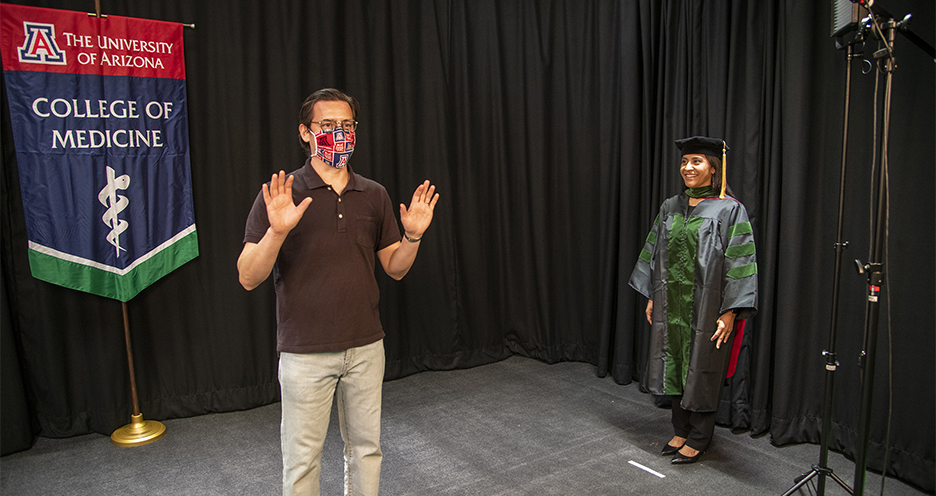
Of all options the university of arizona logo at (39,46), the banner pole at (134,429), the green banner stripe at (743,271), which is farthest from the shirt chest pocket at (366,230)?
the university of arizona logo at (39,46)

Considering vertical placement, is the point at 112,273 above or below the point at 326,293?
below

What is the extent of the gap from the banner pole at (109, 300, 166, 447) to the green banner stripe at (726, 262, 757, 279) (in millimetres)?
2980

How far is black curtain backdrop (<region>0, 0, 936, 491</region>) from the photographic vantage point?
2.86 m

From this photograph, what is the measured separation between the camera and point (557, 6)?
4523mm

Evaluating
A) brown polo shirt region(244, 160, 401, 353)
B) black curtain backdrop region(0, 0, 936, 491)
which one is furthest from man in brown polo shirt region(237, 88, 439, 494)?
black curtain backdrop region(0, 0, 936, 491)

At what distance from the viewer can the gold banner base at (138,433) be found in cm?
319

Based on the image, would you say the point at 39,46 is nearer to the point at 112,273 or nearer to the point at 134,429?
the point at 112,273

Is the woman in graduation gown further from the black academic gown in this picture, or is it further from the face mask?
the face mask

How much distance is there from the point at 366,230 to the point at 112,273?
202 cm

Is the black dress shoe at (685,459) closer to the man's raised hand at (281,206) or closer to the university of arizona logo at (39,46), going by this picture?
the man's raised hand at (281,206)

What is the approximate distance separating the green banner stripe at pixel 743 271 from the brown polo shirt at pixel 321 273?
1707mm

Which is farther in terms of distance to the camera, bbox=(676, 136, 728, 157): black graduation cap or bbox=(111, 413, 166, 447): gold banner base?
bbox=(111, 413, 166, 447): gold banner base

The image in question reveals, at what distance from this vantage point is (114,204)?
3.27 metres

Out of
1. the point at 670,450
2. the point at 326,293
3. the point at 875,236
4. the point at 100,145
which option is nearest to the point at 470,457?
the point at 670,450
